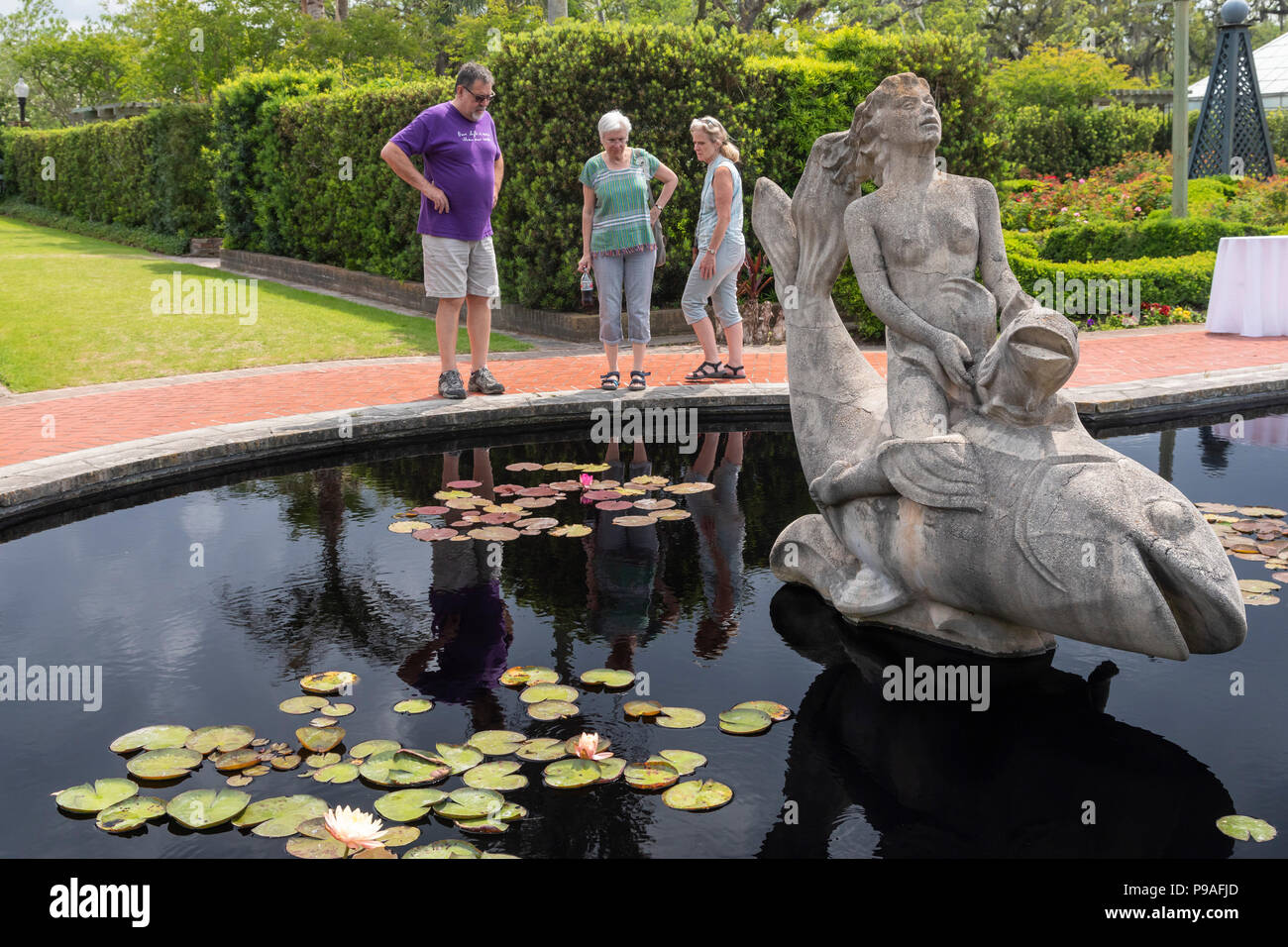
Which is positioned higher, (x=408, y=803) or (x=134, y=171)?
(x=134, y=171)

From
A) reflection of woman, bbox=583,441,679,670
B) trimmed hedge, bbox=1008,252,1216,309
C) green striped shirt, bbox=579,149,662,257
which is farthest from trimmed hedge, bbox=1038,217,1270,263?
reflection of woman, bbox=583,441,679,670

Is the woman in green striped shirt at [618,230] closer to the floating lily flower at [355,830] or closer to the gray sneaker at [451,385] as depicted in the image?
the gray sneaker at [451,385]

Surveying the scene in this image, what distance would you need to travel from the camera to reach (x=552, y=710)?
337 centimetres

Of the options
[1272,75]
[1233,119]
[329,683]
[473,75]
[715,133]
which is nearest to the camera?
[329,683]

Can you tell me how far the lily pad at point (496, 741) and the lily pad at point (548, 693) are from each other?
22 centimetres

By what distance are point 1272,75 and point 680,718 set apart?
41737mm

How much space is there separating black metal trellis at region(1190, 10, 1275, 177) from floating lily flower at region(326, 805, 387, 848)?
946 inches

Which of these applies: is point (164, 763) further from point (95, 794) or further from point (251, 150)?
point (251, 150)

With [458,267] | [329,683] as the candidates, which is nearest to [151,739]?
[329,683]

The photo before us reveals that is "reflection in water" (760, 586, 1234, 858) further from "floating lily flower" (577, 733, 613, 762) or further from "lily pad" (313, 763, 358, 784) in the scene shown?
"lily pad" (313, 763, 358, 784)

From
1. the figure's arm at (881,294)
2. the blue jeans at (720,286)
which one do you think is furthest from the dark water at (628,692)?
the blue jeans at (720,286)

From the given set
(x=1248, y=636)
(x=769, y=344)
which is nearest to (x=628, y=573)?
(x=1248, y=636)

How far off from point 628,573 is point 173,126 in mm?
19401
